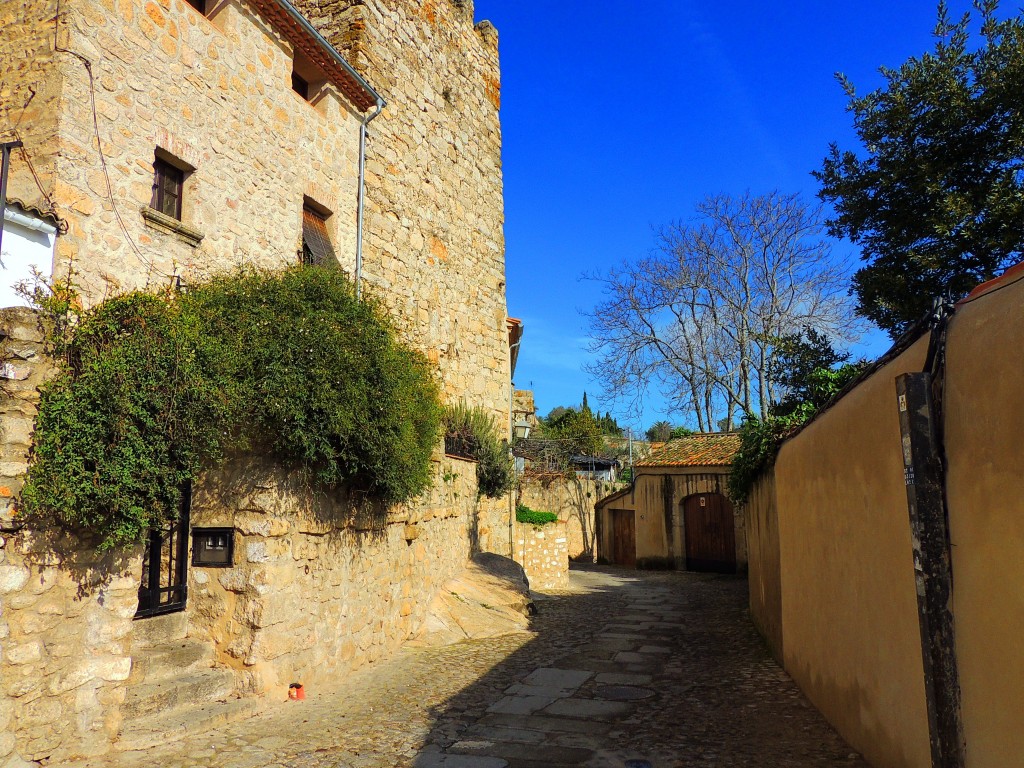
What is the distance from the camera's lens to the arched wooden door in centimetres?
1991

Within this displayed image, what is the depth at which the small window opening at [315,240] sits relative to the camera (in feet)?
29.2

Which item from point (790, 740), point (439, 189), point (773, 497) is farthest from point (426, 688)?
point (439, 189)

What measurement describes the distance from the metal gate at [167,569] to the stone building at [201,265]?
0.03m

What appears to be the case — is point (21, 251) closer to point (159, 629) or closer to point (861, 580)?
point (159, 629)

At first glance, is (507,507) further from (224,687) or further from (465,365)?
(224,687)

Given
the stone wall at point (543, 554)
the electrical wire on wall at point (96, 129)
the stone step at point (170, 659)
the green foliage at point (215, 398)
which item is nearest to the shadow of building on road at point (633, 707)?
the stone step at point (170, 659)

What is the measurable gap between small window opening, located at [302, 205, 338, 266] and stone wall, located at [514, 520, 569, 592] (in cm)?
789

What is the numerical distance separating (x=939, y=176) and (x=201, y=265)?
9.68 m

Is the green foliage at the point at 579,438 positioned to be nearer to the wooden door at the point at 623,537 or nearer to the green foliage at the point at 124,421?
the wooden door at the point at 623,537

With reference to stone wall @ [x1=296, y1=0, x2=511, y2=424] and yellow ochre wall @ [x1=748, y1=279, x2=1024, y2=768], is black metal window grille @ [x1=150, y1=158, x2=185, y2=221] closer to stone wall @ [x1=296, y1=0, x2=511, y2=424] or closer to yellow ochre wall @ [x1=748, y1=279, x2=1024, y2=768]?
stone wall @ [x1=296, y1=0, x2=511, y2=424]

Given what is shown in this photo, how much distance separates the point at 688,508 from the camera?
68.5 feet

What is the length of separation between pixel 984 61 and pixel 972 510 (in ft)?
31.6

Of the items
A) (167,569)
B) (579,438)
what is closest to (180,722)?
(167,569)

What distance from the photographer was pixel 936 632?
3.08 m
